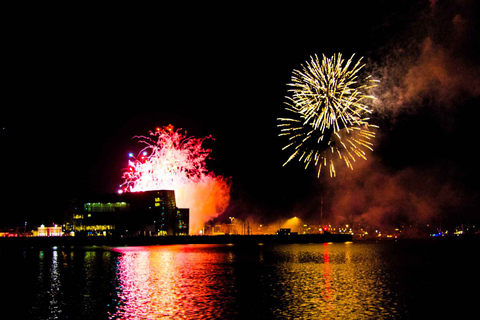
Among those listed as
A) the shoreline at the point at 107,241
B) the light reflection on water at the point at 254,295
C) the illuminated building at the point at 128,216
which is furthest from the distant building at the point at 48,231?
the light reflection on water at the point at 254,295

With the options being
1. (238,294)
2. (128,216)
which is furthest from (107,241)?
(238,294)

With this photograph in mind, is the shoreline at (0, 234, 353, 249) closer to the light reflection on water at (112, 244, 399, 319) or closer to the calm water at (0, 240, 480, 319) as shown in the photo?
the calm water at (0, 240, 480, 319)

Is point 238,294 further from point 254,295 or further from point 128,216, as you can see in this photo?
point 128,216

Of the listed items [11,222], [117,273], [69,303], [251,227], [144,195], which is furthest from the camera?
[251,227]

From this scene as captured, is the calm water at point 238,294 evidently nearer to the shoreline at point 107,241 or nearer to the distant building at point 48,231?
the shoreline at point 107,241

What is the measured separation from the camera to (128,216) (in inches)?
4587

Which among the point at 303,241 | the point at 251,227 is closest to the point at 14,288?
the point at 303,241

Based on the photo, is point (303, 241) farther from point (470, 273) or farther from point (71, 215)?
point (470, 273)

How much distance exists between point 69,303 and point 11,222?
122836 mm

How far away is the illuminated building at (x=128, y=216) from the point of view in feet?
375

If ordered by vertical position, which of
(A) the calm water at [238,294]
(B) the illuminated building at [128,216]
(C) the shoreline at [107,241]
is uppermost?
(B) the illuminated building at [128,216]

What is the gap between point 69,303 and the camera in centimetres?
2462

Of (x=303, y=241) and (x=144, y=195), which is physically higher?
(x=144, y=195)

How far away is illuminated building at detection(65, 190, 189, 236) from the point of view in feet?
375
